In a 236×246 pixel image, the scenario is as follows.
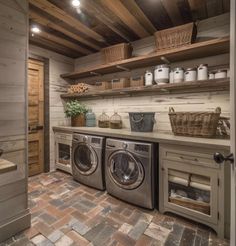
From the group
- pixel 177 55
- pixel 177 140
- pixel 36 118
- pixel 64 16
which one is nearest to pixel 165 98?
pixel 177 55

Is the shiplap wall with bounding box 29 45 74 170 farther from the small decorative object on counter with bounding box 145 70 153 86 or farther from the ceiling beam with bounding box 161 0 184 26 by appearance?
the ceiling beam with bounding box 161 0 184 26

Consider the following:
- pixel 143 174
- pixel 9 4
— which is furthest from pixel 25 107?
pixel 143 174

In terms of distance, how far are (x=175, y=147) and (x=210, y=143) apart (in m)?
0.35

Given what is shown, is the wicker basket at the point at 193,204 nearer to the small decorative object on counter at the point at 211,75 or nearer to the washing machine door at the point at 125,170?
the washing machine door at the point at 125,170

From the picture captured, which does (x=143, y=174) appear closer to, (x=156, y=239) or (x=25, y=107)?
(x=156, y=239)

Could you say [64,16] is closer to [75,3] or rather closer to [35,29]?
[75,3]

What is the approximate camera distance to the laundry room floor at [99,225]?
1.62 m

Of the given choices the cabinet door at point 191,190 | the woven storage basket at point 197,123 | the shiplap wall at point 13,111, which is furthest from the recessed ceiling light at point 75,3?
the cabinet door at point 191,190

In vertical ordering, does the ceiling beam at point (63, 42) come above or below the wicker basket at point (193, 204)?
above

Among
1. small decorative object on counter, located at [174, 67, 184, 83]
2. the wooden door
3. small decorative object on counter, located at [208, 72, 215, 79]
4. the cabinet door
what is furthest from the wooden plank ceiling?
the cabinet door

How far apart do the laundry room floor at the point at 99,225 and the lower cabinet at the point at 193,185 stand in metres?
0.14

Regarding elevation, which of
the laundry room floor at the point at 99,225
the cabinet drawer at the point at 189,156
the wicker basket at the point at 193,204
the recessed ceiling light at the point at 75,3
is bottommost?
the laundry room floor at the point at 99,225

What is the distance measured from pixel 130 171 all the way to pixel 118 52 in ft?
5.97

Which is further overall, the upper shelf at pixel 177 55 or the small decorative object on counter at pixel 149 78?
the small decorative object on counter at pixel 149 78
